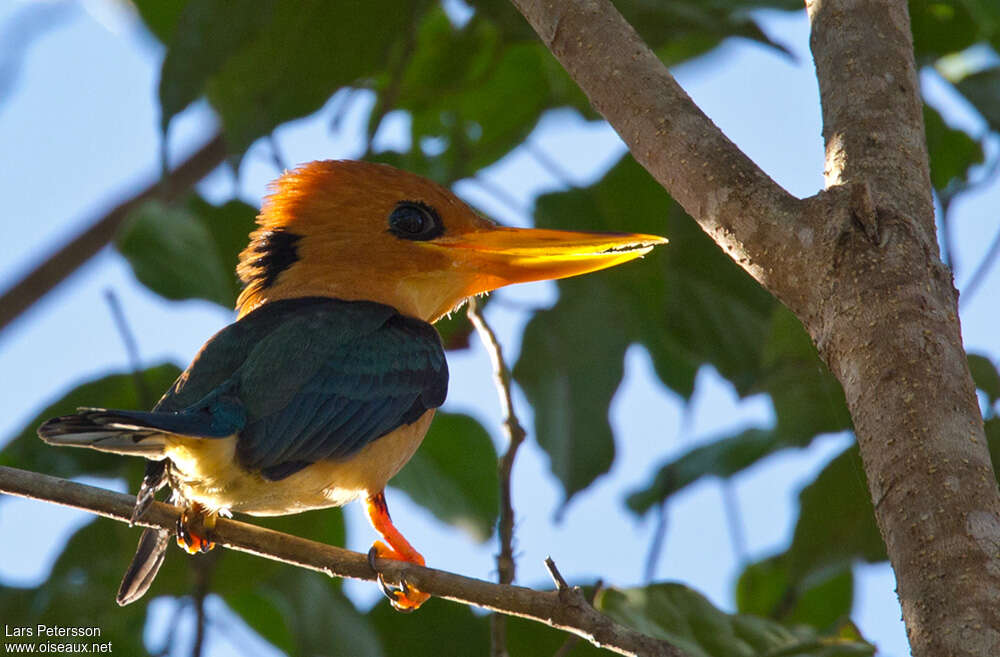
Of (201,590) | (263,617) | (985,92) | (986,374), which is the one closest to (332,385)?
(201,590)

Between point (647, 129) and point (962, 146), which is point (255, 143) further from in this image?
point (962, 146)

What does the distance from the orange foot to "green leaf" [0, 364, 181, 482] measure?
0.88 meters

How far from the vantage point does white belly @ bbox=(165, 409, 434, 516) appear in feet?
9.44

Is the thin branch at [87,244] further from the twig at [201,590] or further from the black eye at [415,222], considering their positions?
the twig at [201,590]

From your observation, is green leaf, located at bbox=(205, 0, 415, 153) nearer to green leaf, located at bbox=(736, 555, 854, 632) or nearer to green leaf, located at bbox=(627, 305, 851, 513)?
green leaf, located at bbox=(627, 305, 851, 513)

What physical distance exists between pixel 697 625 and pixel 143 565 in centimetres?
142

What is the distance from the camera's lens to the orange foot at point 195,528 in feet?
9.64

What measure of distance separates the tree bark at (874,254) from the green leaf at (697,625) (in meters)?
1.05

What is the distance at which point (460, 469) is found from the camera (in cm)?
422

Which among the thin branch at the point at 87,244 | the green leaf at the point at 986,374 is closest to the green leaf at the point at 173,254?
the green leaf at the point at 986,374

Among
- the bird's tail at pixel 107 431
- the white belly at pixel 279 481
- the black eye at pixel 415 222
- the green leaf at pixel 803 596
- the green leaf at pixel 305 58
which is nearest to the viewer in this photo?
the bird's tail at pixel 107 431

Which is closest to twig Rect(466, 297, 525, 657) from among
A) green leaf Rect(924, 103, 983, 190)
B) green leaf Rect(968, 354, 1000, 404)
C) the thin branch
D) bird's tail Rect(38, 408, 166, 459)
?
bird's tail Rect(38, 408, 166, 459)

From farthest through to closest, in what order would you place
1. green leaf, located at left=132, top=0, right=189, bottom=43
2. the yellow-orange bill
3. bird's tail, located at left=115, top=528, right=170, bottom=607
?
green leaf, located at left=132, top=0, right=189, bottom=43
the yellow-orange bill
bird's tail, located at left=115, top=528, right=170, bottom=607

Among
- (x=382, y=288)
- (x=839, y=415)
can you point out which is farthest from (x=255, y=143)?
(x=839, y=415)
